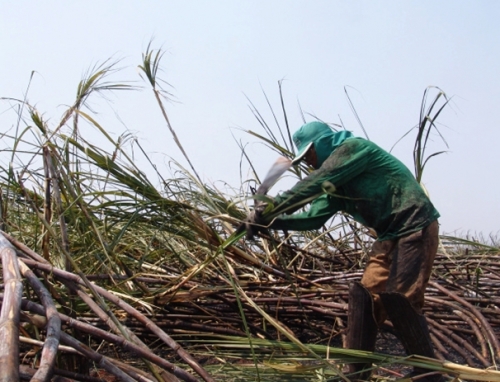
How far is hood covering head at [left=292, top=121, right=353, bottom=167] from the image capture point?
3082mm

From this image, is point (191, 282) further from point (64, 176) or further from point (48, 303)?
point (48, 303)

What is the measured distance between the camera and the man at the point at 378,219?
2879mm

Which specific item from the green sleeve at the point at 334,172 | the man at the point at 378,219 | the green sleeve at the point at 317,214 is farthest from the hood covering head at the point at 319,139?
the green sleeve at the point at 317,214

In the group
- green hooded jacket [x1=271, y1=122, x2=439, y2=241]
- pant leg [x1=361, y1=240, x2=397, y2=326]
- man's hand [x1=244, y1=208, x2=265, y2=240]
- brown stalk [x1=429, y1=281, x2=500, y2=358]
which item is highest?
green hooded jacket [x1=271, y1=122, x2=439, y2=241]

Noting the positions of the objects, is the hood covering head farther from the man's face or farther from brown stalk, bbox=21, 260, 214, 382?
brown stalk, bbox=21, 260, 214, 382

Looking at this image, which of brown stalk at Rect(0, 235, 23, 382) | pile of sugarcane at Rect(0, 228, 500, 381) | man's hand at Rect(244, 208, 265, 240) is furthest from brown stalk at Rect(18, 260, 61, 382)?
man's hand at Rect(244, 208, 265, 240)

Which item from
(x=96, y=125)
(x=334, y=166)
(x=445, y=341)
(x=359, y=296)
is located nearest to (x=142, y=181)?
(x=96, y=125)

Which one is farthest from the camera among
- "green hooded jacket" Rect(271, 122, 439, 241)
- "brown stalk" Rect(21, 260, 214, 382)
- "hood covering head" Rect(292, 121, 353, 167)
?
"hood covering head" Rect(292, 121, 353, 167)

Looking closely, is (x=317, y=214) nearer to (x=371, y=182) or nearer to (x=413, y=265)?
(x=371, y=182)

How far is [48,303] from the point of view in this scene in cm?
193

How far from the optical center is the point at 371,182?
3.05 meters

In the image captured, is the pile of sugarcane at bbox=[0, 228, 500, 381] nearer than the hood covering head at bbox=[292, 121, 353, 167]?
Yes

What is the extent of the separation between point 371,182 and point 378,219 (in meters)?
0.18

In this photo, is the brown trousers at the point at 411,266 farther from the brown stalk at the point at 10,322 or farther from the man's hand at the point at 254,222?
the brown stalk at the point at 10,322
